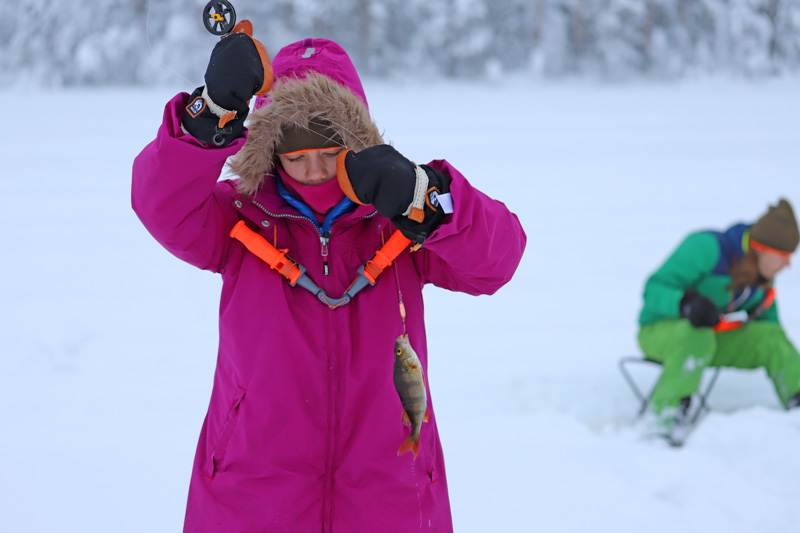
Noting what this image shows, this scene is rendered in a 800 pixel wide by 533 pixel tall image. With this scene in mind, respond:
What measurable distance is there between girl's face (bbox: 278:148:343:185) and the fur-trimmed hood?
0.19ft

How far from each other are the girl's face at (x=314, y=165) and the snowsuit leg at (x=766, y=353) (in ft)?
12.8

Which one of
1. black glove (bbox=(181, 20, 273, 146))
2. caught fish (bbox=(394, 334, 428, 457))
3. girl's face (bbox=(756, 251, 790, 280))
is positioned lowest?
caught fish (bbox=(394, 334, 428, 457))

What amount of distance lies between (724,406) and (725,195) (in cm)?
541

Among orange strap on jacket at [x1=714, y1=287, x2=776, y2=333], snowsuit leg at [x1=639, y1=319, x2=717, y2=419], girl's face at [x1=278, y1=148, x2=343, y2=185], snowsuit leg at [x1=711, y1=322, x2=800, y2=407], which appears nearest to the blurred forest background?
girl's face at [x1=278, y1=148, x2=343, y2=185]

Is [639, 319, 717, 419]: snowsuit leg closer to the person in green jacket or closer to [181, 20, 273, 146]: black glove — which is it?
the person in green jacket

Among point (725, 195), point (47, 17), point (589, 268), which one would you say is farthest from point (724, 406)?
point (725, 195)

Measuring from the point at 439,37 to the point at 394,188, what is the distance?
488 inches

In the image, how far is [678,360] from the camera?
14.3ft

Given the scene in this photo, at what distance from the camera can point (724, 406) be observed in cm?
464

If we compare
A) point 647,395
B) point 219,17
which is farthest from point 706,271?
point 219,17

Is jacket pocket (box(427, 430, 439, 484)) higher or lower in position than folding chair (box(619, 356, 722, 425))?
higher

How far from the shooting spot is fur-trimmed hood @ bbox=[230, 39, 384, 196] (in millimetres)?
1821

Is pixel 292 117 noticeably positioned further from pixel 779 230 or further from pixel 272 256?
pixel 779 230

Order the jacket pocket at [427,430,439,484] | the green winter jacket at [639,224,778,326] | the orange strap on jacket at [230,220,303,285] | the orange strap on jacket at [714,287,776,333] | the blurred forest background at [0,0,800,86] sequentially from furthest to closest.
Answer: the orange strap on jacket at [714,287,776,333] < the green winter jacket at [639,224,778,326] < the blurred forest background at [0,0,800,86] < the jacket pocket at [427,430,439,484] < the orange strap on jacket at [230,220,303,285]
